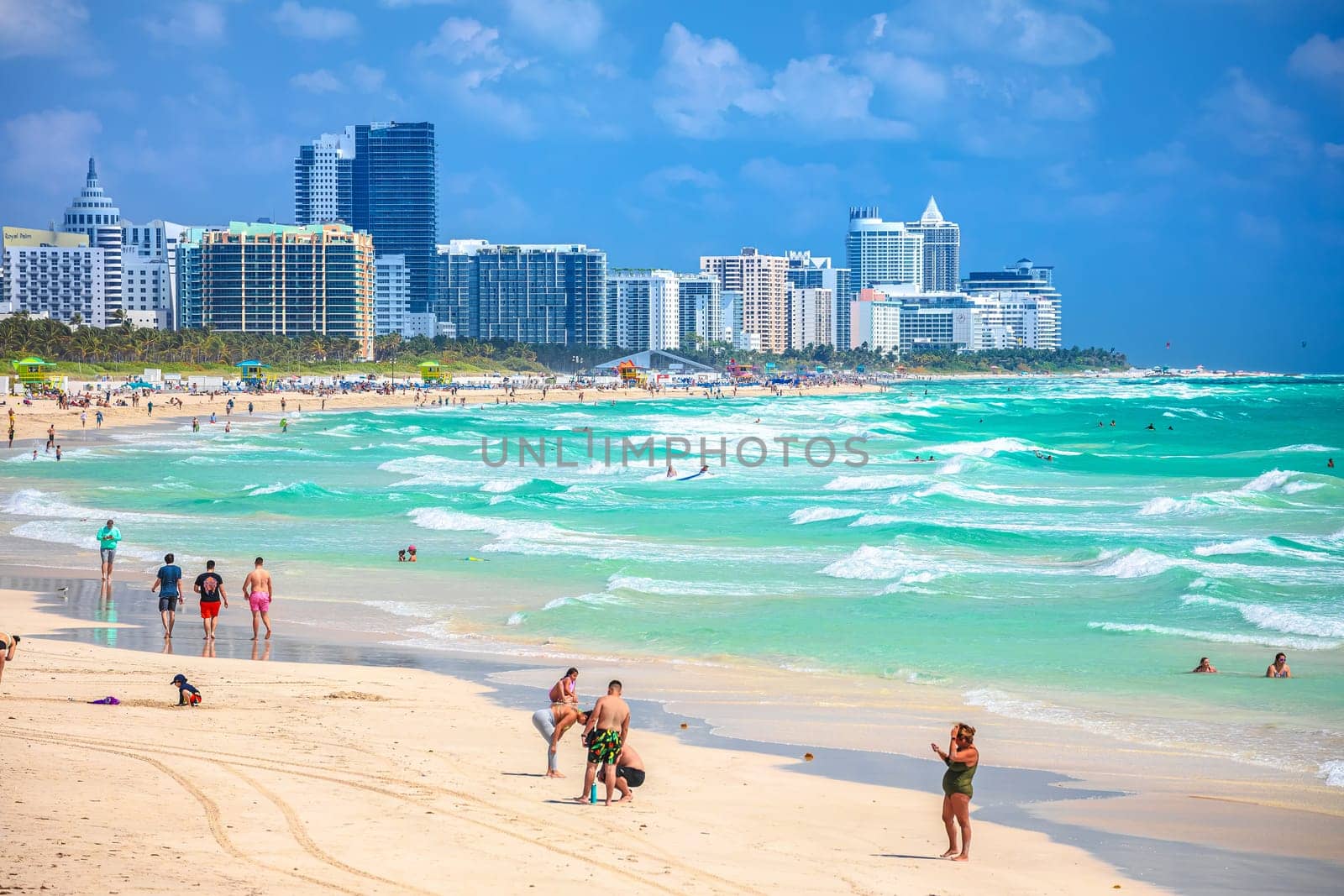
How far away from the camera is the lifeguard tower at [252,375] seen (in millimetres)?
107625

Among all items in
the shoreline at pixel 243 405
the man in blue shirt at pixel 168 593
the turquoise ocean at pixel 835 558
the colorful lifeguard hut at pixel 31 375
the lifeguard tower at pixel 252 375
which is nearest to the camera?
the turquoise ocean at pixel 835 558

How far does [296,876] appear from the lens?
25.0ft

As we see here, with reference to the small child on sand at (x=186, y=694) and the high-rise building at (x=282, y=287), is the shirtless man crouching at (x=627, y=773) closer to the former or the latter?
the small child on sand at (x=186, y=694)

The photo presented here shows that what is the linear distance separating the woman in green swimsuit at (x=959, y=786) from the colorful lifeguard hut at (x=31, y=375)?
81.0m

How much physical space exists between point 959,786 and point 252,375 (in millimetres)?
110855

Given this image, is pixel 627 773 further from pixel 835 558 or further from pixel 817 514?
pixel 817 514

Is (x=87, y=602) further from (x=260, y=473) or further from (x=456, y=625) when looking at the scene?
(x=260, y=473)

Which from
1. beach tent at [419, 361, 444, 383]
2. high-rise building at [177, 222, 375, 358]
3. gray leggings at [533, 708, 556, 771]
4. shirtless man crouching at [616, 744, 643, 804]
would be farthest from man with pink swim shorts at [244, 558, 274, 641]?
high-rise building at [177, 222, 375, 358]

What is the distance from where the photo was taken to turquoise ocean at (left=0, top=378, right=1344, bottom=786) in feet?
52.9

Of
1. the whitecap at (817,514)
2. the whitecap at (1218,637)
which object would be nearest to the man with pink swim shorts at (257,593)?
the whitecap at (1218,637)

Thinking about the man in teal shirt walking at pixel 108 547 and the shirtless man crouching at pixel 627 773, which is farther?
the man in teal shirt walking at pixel 108 547

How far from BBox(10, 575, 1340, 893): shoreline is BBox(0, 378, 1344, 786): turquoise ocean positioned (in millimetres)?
2000

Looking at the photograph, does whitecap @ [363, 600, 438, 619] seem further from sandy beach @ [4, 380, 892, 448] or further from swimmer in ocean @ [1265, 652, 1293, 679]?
sandy beach @ [4, 380, 892, 448]

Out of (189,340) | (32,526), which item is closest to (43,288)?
(189,340)
